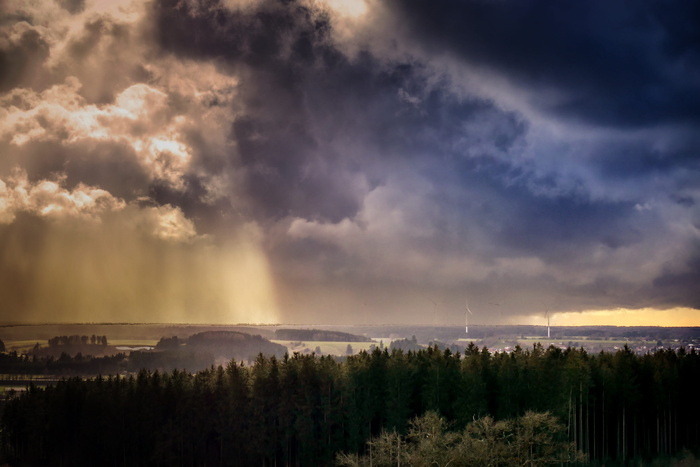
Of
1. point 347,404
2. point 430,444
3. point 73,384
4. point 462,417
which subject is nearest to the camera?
point 430,444

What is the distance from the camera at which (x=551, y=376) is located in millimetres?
95188

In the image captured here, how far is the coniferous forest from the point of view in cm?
9500

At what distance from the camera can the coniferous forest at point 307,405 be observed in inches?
3740

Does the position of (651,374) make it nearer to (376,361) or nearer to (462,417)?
(462,417)

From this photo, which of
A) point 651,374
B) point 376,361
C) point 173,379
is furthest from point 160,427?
point 651,374

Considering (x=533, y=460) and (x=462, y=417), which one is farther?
(x=462, y=417)

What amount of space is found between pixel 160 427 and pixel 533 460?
61.3m

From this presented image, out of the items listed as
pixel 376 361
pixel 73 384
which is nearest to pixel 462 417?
pixel 376 361

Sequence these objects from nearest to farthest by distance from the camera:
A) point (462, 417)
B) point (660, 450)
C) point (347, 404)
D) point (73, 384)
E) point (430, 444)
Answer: point (430, 444), point (462, 417), point (347, 404), point (73, 384), point (660, 450)

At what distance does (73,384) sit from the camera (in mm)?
105062

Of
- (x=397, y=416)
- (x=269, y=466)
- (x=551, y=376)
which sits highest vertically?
(x=551, y=376)

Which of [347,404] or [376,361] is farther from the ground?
[376,361]

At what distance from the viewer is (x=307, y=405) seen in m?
96.6

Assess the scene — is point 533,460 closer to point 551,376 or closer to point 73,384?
point 551,376
